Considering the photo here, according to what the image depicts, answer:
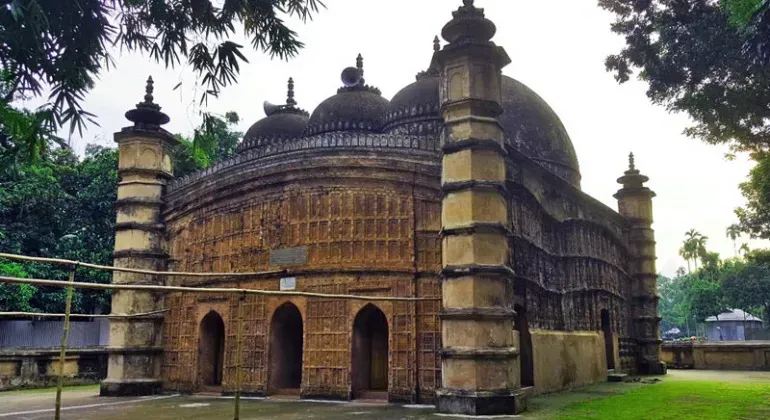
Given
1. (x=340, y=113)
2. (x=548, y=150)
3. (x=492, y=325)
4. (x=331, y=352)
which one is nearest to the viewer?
(x=492, y=325)

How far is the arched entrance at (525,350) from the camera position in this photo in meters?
13.4

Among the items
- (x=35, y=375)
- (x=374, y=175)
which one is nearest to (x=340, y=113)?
(x=374, y=175)

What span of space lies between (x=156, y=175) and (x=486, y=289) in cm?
921

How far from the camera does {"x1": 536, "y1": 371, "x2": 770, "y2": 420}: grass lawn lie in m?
10.4

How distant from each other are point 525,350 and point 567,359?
259 cm

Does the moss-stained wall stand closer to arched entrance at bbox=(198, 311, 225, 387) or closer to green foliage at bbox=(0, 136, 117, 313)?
arched entrance at bbox=(198, 311, 225, 387)

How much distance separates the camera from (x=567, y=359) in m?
15.5

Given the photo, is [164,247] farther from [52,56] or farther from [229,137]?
[229,137]

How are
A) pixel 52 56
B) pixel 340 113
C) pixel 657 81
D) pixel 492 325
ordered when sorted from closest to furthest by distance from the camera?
pixel 52 56, pixel 492 325, pixel 657 81, pixel 340 113

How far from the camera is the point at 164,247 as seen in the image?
16.1m

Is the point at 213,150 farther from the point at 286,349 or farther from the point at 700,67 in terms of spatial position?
the point at 700,67

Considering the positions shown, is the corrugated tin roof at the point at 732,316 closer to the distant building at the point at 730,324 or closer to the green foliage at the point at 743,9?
the distant building at the point at 730,324

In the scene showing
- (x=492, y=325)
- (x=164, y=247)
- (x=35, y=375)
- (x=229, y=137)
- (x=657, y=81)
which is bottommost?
(x=35, y=375)

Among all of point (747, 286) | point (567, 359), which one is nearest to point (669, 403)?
point (567, 359)
